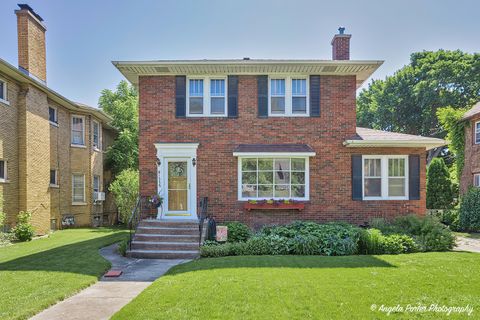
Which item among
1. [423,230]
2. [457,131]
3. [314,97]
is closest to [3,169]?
[314,97]

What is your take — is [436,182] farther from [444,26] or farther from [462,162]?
[444,26]

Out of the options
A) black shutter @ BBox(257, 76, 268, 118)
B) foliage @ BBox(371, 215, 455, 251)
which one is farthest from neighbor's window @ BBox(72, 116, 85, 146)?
foliage @ BBox(371, 215, 455, 251)

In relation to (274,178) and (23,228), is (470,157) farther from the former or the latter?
(23,228)

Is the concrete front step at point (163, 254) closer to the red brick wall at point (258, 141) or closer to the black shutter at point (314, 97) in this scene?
the red brick wall at point (258, 141)

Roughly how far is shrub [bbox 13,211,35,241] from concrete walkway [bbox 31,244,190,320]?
18.3 feet

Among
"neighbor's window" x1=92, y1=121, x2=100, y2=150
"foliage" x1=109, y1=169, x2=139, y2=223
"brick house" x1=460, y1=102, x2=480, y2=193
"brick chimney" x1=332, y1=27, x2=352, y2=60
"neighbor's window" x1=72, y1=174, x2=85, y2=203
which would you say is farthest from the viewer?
"neighbor's window" x1=92, y1=121, x2=100, y2=150

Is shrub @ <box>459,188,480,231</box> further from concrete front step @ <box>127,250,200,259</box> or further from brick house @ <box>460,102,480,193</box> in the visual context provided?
concrete front step @ <box>127,250,200,259</box>

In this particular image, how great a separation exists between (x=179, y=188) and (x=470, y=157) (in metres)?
16.3

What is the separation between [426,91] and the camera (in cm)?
3158

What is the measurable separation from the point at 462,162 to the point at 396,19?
37.8ft

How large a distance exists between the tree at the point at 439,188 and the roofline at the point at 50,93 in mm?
20395

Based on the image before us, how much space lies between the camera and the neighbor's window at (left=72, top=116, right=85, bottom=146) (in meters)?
19.3

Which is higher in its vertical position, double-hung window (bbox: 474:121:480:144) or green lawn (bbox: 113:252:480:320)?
double-hung window (bbox: 474:121:480:144)

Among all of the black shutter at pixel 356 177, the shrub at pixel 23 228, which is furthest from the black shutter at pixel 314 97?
the shrub at pixel 23 228
